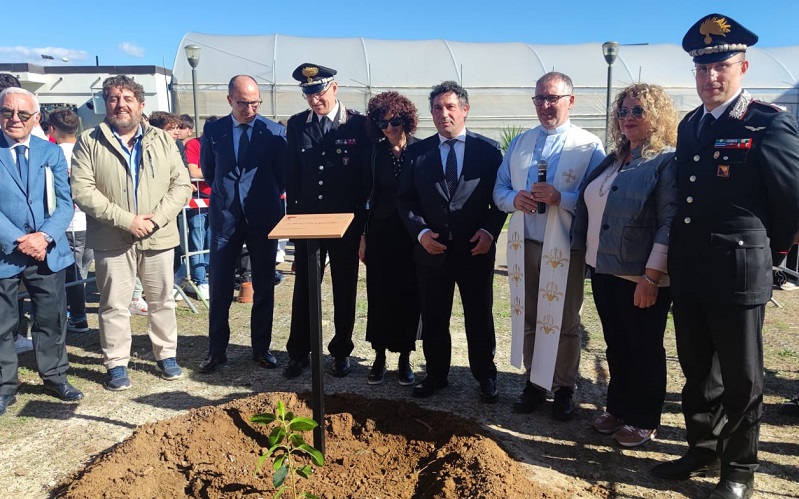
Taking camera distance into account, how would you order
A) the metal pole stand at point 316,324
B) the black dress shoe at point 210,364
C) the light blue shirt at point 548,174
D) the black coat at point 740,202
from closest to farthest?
the black coat at point 740,202, the metal pole stand at point 316,324, the light blue shirt at point 548,174, the black dress shoe at point 210,364

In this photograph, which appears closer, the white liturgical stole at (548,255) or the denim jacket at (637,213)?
the denim jacket at (637,213)

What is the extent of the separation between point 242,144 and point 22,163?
151 centimetres

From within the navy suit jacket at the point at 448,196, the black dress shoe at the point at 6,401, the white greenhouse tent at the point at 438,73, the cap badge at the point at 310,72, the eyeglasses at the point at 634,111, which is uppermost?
the white greenhouse tent at the point at 438,73

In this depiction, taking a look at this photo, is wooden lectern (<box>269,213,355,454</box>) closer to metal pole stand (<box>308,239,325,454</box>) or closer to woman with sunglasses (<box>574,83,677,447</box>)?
metal pole stand (<box>308,239,325,454</box>)

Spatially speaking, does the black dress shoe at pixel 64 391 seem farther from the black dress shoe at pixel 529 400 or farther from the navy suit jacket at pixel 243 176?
the black dress shoe at pixel 529 400

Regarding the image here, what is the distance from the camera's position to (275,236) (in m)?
3.21

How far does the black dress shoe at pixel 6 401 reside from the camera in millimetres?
4336

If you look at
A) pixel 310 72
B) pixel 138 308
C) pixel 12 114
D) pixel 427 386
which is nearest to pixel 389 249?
pixel 427 386

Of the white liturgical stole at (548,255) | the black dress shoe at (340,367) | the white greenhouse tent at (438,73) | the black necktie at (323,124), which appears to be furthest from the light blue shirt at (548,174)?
the white greenhouse tent at (438,73)

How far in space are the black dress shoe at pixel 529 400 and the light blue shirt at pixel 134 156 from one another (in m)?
3.05

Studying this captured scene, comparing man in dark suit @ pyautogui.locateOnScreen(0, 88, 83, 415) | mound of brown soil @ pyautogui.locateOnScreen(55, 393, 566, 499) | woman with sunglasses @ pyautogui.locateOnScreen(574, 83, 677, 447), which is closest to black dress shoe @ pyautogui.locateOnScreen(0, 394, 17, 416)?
man in dark suit @ pyautogui.locateOnScreen(0, 88, 83, 415)

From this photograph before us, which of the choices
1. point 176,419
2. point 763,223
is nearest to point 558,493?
point 763,223

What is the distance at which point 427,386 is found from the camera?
4539 mm

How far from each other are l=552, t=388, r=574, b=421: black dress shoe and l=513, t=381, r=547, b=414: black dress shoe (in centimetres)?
13
